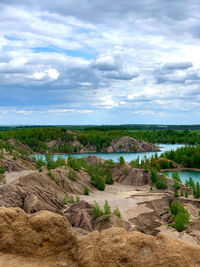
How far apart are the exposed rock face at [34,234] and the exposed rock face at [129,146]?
118 metres

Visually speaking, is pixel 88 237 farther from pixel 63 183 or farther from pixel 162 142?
pixel 162 142

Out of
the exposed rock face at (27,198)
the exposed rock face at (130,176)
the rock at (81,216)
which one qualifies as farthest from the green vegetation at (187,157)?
the rock at (81,216)

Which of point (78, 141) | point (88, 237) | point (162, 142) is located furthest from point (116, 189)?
point (162, 142)

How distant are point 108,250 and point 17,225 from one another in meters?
3.81

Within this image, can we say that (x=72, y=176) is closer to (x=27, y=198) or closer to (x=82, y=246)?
(x=27, y=198)

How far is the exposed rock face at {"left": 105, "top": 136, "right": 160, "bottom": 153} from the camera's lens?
130750mm

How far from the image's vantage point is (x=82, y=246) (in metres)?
12.0

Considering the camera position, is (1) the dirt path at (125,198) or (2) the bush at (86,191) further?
(2) the bush at (86,191)

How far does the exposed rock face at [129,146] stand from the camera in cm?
13075

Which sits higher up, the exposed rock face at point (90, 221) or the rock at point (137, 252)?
the rock at point (137, 252)

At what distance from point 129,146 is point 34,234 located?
120499mm

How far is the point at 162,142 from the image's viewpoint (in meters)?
172

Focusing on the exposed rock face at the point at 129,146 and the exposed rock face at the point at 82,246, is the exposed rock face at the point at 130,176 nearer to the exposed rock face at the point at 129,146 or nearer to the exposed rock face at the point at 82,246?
the exposed rock face at the point at 82,246

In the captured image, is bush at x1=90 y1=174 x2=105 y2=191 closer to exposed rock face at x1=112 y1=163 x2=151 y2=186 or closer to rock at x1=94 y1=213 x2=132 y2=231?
exposed rock face at x1=112 y1=163 x2=151 y2=186
